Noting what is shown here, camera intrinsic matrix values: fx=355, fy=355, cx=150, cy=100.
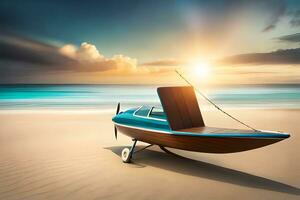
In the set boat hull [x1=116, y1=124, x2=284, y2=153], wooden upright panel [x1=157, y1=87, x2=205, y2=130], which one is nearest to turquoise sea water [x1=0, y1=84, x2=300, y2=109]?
wooden upright panel [x1=157, y1=87, x2=205, y2=130]

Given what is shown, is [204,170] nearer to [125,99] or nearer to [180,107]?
[180,107]

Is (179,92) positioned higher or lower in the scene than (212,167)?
higher

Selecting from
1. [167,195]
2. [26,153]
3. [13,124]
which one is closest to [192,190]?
[167,195]

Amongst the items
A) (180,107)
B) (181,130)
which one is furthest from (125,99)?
(181,130)

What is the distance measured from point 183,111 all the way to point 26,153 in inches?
144

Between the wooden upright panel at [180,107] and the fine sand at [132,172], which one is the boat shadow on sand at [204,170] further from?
the wooden upright panel at [180,107]

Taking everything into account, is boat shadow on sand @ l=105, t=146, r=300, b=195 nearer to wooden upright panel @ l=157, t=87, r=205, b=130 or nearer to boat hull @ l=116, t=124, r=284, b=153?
boat hull @ l=116, t=124, r=284, b=153

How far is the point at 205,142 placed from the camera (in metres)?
6.12

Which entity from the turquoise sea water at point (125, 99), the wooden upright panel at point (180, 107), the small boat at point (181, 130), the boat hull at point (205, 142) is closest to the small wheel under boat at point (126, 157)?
the small boat at point (181, 130)

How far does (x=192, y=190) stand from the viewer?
5.58 metres

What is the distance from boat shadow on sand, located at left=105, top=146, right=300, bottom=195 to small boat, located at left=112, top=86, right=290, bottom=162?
1.41 feet

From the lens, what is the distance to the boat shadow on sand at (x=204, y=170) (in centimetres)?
584

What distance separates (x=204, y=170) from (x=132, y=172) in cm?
138

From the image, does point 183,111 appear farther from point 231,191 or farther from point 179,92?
point 231,191
